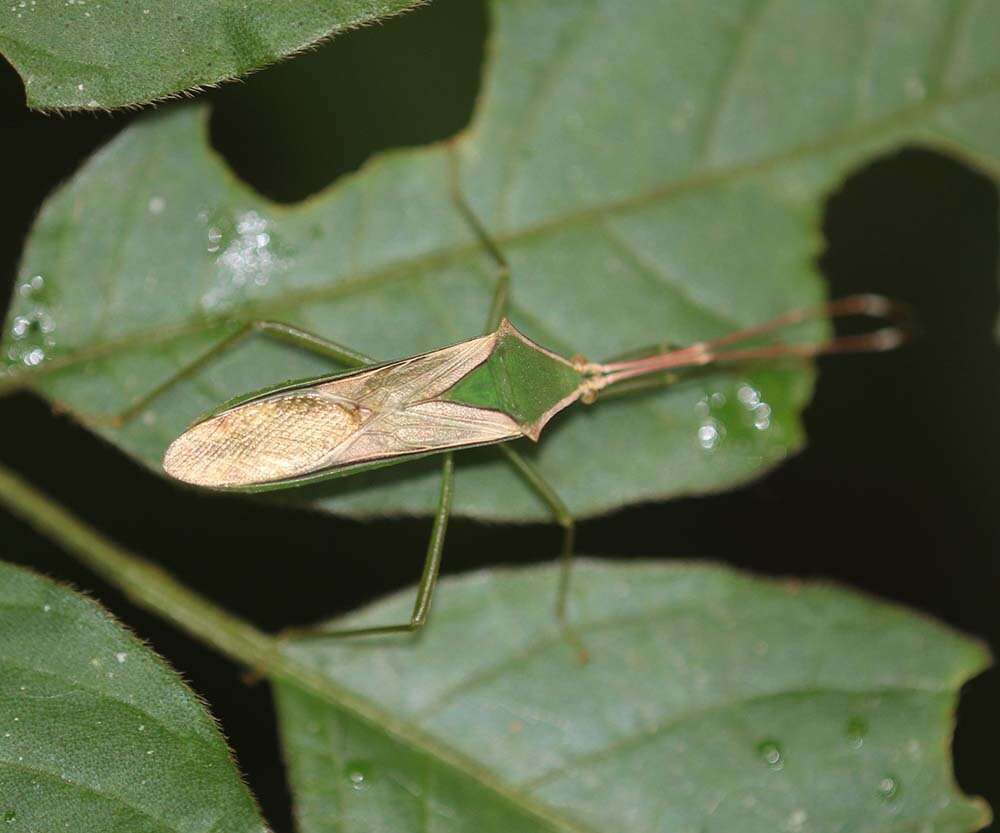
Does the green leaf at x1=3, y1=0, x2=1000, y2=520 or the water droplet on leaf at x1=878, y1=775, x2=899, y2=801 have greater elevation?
the green leaf at x1=3, y1=0, x2=1000, y2=520

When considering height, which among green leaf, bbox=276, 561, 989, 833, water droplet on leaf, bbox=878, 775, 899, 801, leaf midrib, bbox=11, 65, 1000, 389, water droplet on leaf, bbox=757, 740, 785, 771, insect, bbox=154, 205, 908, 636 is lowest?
water droplet on leaf, bbox=878, 775, 899, 801

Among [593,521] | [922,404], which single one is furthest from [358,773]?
[922,404]

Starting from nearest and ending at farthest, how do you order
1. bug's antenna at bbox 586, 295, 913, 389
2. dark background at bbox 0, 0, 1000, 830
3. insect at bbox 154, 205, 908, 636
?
insect at bbox 154, 205, 908, 636 → bug's antenna at bbox 586, 295, 913, 389 → dark background at bbox 0, 0, 1000, 830

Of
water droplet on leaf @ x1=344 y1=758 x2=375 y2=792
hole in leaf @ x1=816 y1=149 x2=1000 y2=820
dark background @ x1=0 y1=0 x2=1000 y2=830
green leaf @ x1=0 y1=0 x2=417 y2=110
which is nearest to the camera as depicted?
green leaf @ x1=0 y1=0 x2=417 y2=110

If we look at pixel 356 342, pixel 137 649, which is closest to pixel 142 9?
pixel 356 342

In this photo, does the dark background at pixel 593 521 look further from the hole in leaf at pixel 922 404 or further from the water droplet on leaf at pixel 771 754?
the water droplet on leaf at pixel 771 754

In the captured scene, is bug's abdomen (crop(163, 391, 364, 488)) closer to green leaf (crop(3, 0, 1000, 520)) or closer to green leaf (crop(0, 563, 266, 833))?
green leaf (crop(3, 0, 1000, 520))

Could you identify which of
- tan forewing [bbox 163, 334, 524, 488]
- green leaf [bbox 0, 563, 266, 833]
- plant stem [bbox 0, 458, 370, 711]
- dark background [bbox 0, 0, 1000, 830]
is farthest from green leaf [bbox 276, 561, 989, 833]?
green leaf [bbox 0, 563, 266, 833]
